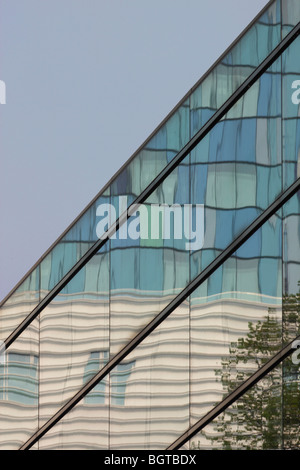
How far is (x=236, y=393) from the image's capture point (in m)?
7.00

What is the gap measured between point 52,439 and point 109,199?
280 cm

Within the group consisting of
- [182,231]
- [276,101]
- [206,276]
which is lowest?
[206,276]

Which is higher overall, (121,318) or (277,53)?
(277,53)

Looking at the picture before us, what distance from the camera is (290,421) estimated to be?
22.6ft

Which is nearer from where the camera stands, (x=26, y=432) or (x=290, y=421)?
(x=290, y=421)

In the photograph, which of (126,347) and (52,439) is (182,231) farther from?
(52,439)

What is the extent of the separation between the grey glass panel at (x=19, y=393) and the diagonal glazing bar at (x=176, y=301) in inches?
8.8

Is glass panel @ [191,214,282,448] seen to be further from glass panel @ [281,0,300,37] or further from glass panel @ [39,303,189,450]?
glass panel @ [281,0,300,37]

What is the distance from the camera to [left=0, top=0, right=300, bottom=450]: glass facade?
6.98m

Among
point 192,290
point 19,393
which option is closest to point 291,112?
point 192,290

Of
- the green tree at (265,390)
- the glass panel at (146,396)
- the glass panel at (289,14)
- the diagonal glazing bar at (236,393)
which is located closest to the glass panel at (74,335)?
the glass panel at (146,396)

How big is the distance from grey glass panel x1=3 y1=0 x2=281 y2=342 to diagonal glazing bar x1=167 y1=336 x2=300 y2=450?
7.25 feet

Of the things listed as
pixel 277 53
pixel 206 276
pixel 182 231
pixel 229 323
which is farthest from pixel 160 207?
pixel 277 53

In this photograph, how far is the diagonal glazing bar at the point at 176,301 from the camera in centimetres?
704
